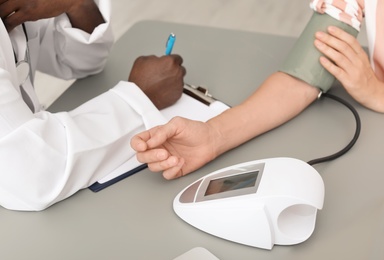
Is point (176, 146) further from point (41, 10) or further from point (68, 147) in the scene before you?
point (41, 10)

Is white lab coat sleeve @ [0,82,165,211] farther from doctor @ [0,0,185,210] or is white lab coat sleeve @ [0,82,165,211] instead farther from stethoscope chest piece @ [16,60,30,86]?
stethoscope chest piece @ [16,60,30,86]

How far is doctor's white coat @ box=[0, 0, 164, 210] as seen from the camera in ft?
2.47

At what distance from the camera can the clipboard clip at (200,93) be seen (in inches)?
39.1

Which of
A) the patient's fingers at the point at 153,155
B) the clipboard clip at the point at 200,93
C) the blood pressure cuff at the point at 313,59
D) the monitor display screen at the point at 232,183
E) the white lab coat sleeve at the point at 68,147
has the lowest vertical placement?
the white lab coat sleeve at the point at 68,147

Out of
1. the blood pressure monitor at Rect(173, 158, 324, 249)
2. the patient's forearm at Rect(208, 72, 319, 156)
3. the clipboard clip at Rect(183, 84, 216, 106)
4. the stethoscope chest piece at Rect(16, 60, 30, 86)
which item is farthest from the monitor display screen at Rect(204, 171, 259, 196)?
the stethoscope chest piece at Rect(16, 60, 30, 86)

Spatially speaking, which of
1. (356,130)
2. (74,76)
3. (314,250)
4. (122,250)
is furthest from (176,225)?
(74,76)

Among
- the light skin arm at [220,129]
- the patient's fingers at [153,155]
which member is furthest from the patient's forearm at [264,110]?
the patient's fingers at [153,155]

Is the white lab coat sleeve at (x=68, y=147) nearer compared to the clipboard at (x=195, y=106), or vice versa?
the white lab coat sleeve at (x=68, y=147)

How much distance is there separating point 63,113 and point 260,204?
1.17ft

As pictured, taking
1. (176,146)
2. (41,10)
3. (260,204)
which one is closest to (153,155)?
(176,146)

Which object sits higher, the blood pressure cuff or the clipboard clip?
the blood pressure cuff

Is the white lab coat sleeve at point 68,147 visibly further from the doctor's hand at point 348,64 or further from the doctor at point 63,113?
the doctor's hand at point 348,64

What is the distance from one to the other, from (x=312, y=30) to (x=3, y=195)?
0.59 m

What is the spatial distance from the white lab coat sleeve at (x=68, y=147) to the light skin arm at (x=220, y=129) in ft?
0.22
